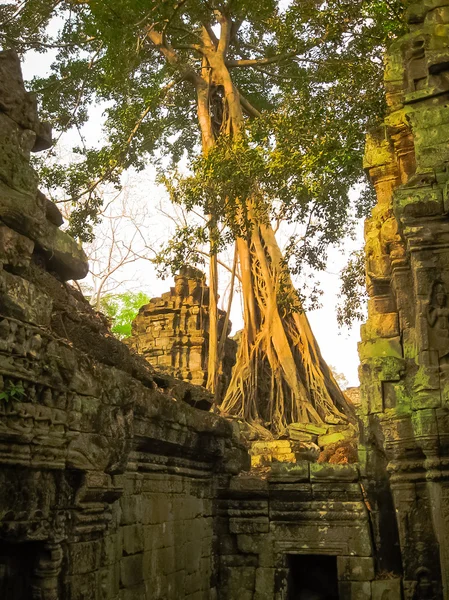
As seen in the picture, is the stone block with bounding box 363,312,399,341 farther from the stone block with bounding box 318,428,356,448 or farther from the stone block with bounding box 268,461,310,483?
the stone block with bounding box 318,428,356,448

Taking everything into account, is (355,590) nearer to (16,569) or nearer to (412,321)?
(412,321)

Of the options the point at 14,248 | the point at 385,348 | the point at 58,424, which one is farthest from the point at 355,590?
the point at 14,248

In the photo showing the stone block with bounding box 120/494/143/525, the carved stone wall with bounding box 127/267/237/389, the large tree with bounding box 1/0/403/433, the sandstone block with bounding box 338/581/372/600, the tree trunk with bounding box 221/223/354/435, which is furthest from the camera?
the carved stone wall with bounding box 127/267/237/389

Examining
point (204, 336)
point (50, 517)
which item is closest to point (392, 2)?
point (50, 517)

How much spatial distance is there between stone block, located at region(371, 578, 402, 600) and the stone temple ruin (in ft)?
0.04

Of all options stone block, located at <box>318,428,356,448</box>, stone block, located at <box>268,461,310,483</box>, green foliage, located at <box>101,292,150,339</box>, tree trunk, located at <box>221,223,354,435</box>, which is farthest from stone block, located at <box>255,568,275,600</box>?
green foliage, located at <box>101,292,150,339</box>

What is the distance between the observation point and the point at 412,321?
6.73m

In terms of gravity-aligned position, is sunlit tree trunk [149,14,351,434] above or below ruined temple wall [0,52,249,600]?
above

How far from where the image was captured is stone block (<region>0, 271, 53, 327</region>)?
3.70 metres

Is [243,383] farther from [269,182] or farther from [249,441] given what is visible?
[269,182]

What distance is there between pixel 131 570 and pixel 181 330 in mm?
12079

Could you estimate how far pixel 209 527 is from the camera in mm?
7133

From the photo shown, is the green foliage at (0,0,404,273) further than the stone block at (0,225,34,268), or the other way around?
the green foliage at (0,0,404,273)

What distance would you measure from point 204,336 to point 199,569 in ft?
35.2
